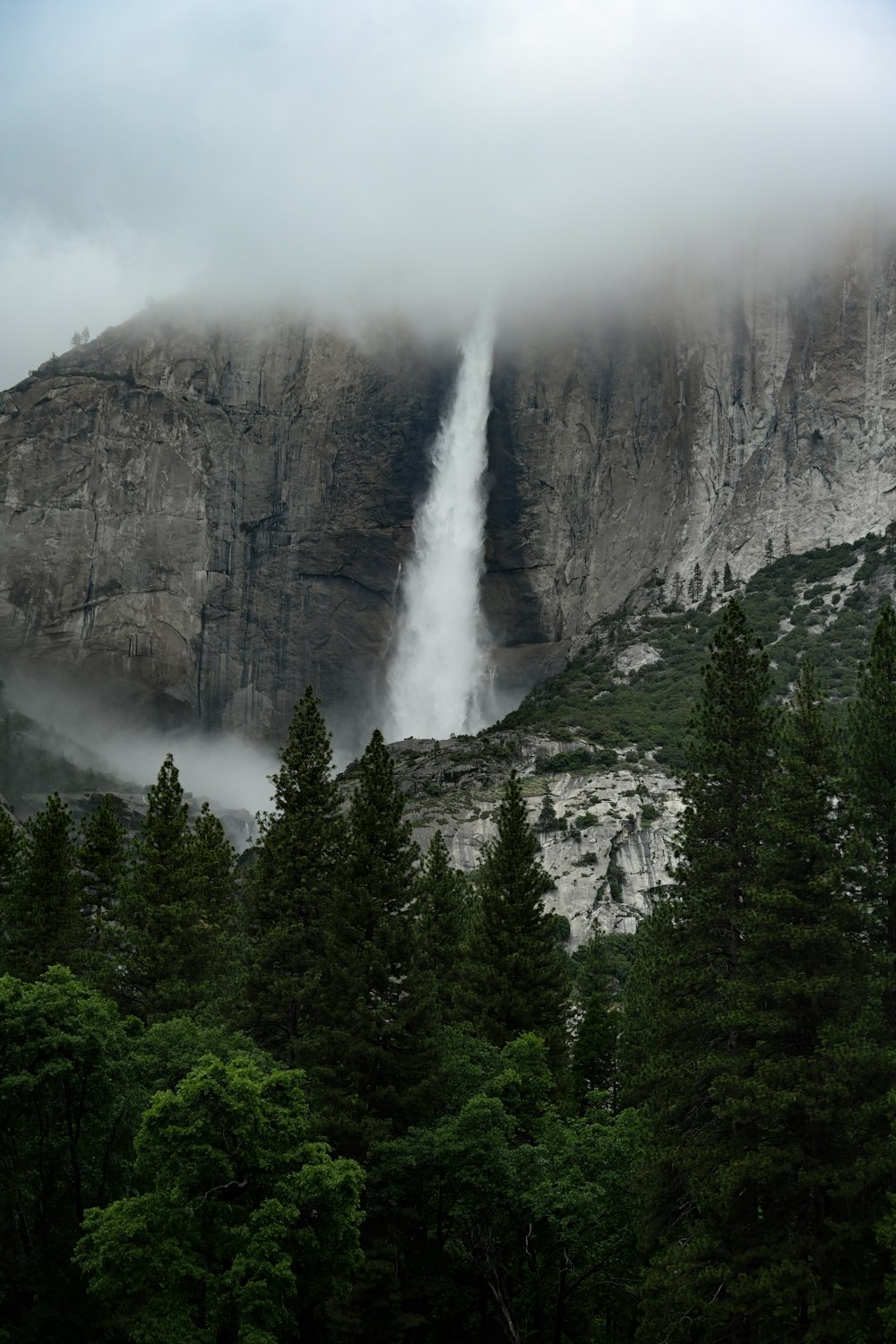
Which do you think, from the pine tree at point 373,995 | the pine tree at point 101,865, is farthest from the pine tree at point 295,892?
the pine tree at point 101,865

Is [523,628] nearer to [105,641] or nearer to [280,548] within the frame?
[280,548]

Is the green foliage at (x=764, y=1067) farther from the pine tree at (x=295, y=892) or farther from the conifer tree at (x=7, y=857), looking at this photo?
the conifer tree at (x=7, y=857)

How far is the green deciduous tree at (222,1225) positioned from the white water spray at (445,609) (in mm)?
102075

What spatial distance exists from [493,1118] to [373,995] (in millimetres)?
5788

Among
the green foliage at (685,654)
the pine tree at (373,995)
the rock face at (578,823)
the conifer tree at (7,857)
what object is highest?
the green foliage at (685,654)

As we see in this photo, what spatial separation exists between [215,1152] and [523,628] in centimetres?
10780

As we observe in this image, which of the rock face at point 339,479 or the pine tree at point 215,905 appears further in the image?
the rock face at point 339,479

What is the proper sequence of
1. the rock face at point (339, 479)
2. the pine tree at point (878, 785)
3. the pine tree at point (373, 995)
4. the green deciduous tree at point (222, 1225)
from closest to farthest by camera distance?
the green deciduous tree at point (222, 1225)
the pine tree at point (878, 785)
the pine tree at point (373, 995)
the rock face at point (339, 479)

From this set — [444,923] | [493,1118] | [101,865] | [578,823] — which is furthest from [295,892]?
[578,823]

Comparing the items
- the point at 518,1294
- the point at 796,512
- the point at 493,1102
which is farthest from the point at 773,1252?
the point at 796,512

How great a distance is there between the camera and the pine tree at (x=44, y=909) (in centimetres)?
3900

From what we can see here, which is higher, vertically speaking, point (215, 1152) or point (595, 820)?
point (595, 820)

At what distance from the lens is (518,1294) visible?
2931 cm

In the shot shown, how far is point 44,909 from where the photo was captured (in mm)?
40250
